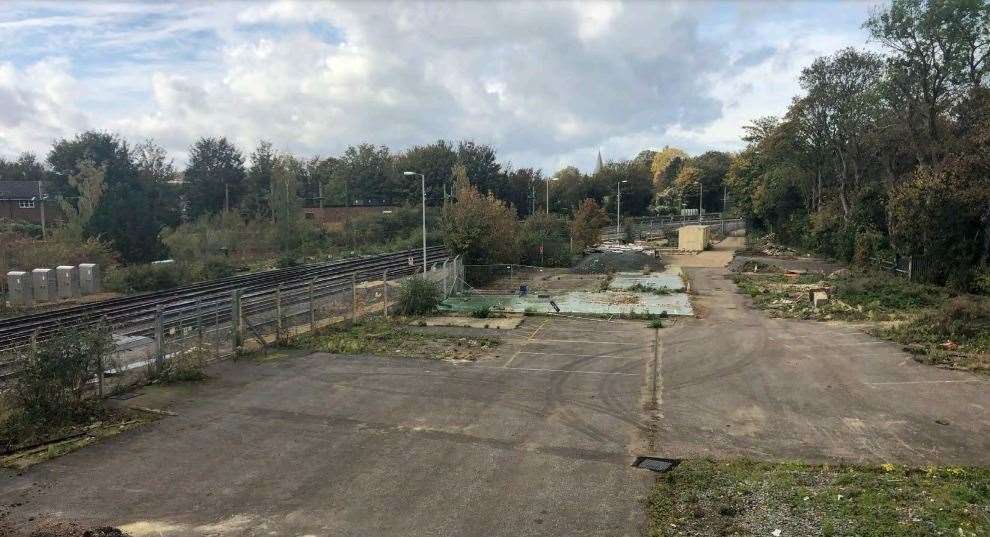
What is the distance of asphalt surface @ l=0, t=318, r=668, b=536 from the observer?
9.62 m

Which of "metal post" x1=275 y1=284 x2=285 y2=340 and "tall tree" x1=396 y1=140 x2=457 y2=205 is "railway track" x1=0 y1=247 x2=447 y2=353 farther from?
"tall tree" x1=396 y1=140 x2=457 y2=205

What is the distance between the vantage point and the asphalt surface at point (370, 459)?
31.6ft

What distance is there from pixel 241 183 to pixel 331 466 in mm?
81485

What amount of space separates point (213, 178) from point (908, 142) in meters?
76.5

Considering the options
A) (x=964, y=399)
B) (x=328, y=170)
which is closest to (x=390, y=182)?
(x=328, y=170)

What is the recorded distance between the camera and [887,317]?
25703 millimetres

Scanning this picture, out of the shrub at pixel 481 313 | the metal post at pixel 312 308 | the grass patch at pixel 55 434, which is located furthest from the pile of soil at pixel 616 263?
the grass patch at pixel 55 434

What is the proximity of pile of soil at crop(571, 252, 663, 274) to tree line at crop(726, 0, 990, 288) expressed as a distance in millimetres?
14538

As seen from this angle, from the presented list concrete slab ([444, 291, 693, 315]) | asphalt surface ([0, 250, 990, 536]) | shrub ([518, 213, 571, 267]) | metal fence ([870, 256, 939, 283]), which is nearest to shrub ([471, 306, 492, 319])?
concrete slab ([444, 291, 693, 315])

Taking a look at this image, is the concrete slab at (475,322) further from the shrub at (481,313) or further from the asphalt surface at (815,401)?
the asphalt surface at (815,401)

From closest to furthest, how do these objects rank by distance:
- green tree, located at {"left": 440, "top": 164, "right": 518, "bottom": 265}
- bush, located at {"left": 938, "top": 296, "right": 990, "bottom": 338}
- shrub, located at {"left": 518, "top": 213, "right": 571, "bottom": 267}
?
bush, located at {"left": 938, "top": 296, "right": 990, "bottom": 338} < green tree, located at {"left": 440, "top": 164, "right": 518, "bottom": 265} < shrub, located at {"left": 518, "top": 213, "right": 571, "bottom": 267}

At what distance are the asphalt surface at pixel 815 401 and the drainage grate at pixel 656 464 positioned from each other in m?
0.47

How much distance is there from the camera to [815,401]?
15.5 meters

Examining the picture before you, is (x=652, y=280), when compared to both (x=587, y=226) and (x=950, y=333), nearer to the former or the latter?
(x=587, y=226)
